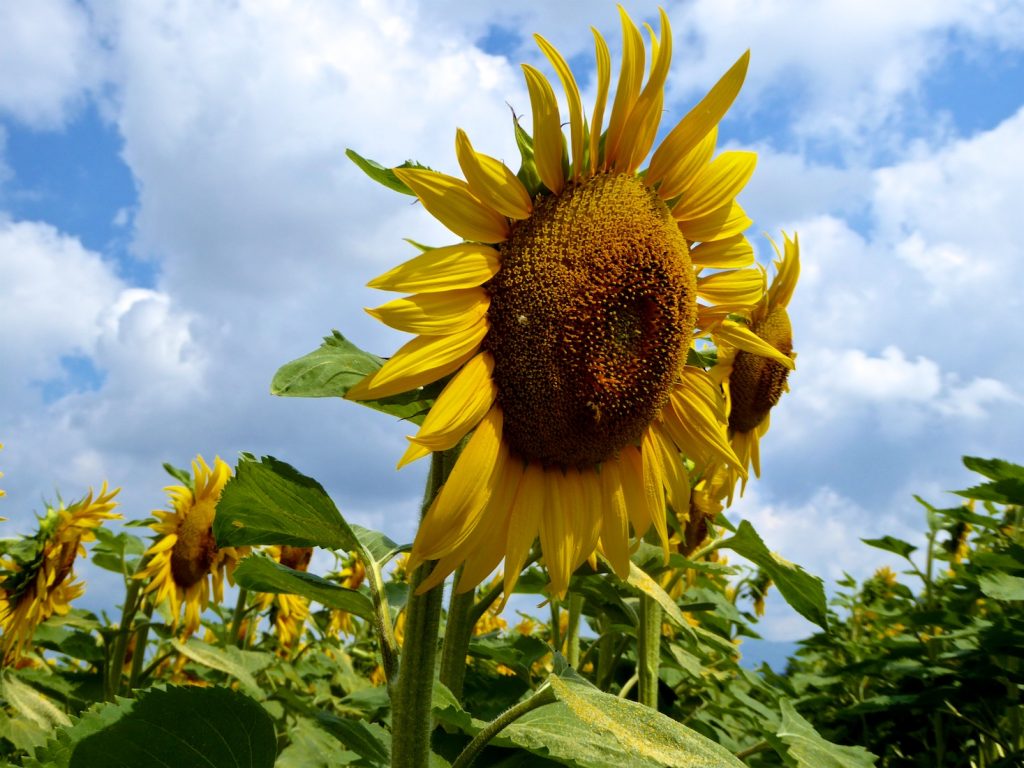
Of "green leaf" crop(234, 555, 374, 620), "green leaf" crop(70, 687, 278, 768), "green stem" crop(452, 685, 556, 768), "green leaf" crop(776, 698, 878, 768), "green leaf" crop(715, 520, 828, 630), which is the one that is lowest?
"green leaf" crop(70, 687, 278, 768)

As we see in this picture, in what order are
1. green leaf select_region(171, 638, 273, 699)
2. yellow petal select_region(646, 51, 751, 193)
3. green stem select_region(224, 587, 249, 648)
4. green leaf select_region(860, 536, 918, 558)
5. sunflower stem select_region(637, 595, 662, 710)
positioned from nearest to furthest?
yellow petal select_region(646, 51, 751, 193), sunflower stem select_region(637, 595, 662, 710), green leaf select_region(171, 638, 273, 699), green stem select_region(224, 587, 249, 648), green leaf select_region(860, 536, 918, 558)

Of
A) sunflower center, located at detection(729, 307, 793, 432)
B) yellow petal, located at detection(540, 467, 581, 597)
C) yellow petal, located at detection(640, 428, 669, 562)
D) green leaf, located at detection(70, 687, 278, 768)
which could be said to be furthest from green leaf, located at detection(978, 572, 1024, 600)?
green leaf, located at detection(70, 687, 278, 768)

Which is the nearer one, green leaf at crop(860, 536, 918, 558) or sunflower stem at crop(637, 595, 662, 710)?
sunflower stem at crop(637, 595, 662, 710)

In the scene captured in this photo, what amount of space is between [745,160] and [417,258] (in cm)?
86

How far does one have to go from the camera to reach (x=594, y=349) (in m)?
1.78

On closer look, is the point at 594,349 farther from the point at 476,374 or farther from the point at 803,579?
the point at 803,579

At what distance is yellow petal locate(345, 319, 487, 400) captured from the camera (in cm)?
155

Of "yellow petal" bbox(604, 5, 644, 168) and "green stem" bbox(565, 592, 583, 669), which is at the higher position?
"yellow petal" bbox(604, 5, 644, 168)

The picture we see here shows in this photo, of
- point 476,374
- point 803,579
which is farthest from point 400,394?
point 803,579

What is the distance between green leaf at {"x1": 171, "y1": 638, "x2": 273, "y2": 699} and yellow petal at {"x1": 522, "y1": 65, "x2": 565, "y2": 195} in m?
2.45

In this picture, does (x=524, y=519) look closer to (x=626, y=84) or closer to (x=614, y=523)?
(x=614, y=523)

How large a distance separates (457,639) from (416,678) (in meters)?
0.48

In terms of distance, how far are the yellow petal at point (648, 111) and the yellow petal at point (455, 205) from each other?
328mm

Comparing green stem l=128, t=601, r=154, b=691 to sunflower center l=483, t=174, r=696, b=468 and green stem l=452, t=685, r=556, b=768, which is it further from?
sunflower center l=483, t=174, r=696, b=468
